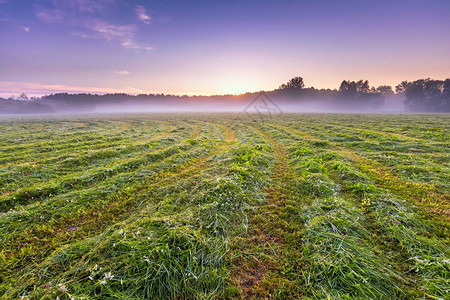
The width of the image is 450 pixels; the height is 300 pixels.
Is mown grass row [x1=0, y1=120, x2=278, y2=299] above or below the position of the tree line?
below

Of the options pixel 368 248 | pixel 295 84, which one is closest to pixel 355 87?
pixel 295 84

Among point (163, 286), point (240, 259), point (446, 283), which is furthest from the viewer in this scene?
point (240, 259)

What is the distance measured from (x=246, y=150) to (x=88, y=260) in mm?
9985

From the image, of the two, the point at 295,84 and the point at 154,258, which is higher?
the point at 295,84

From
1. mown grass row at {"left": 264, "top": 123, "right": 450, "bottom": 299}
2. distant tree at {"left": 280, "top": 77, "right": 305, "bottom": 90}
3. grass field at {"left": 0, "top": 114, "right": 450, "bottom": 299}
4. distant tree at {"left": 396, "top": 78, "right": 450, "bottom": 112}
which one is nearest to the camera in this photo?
mown grass row at {"left": 264, "top": 123, "right": 450, "bottom": 299}

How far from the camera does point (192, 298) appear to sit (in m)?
3.30

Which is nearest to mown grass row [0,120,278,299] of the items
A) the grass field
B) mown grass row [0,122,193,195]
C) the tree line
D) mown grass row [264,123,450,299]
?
the grass field

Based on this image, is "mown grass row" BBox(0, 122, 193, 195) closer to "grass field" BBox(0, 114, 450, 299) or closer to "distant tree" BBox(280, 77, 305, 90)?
"grass field" BBox(0, 114, 450, 299)

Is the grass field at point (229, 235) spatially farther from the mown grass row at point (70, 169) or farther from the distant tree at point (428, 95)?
the distant tree at point (428, 95)

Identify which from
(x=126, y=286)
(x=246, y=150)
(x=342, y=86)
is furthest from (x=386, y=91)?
(x=126, y=286)

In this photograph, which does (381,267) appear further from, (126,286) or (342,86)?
(342,86)

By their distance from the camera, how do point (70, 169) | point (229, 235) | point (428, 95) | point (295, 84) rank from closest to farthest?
point (229, 235)
point (70, 169)
point (428, 95)
point (295, 84)

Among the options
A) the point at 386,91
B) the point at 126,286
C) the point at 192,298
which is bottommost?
the point at 192,298

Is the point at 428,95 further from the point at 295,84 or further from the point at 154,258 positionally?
the point at 154,258
